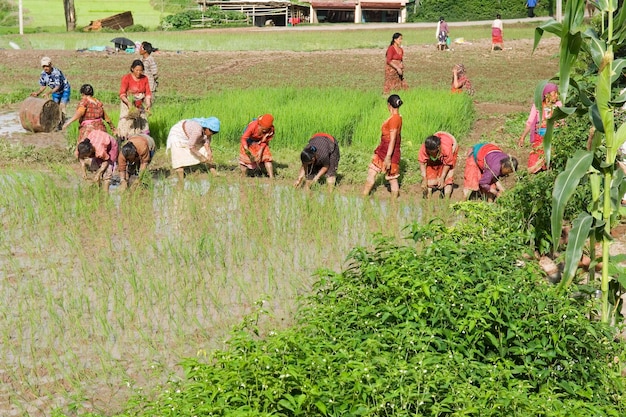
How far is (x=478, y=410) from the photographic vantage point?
153 inches


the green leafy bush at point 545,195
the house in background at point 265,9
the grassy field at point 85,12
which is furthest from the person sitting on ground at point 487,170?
the house in background at point 265,9

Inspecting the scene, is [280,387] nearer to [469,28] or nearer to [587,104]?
[587,104]

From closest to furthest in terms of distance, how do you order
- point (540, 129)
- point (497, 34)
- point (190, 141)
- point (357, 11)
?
point (540, 129) → point (190, 141) → point (497, 34) → point (357, 11)

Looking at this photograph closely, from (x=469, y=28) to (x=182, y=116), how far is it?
25094mm

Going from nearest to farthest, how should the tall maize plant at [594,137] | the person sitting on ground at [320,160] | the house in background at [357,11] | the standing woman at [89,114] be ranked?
the tall maize plant at [594,137], the person sitting on ground at [320,160], the standing woman at [89,114], the house in background at [357,11]

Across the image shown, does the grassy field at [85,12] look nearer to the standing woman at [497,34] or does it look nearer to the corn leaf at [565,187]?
the standing woman at [497,34]

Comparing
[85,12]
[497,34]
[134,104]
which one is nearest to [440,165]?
[134,104]

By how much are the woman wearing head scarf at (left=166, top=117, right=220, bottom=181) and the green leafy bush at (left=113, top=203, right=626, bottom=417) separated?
447 cm

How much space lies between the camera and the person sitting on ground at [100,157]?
9009mm

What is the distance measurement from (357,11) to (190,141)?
37097 mm

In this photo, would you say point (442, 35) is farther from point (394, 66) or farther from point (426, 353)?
point (426, 353)

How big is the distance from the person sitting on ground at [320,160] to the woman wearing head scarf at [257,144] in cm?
57

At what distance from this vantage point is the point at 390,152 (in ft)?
29.3

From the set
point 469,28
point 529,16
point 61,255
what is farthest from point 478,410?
point 529,16
